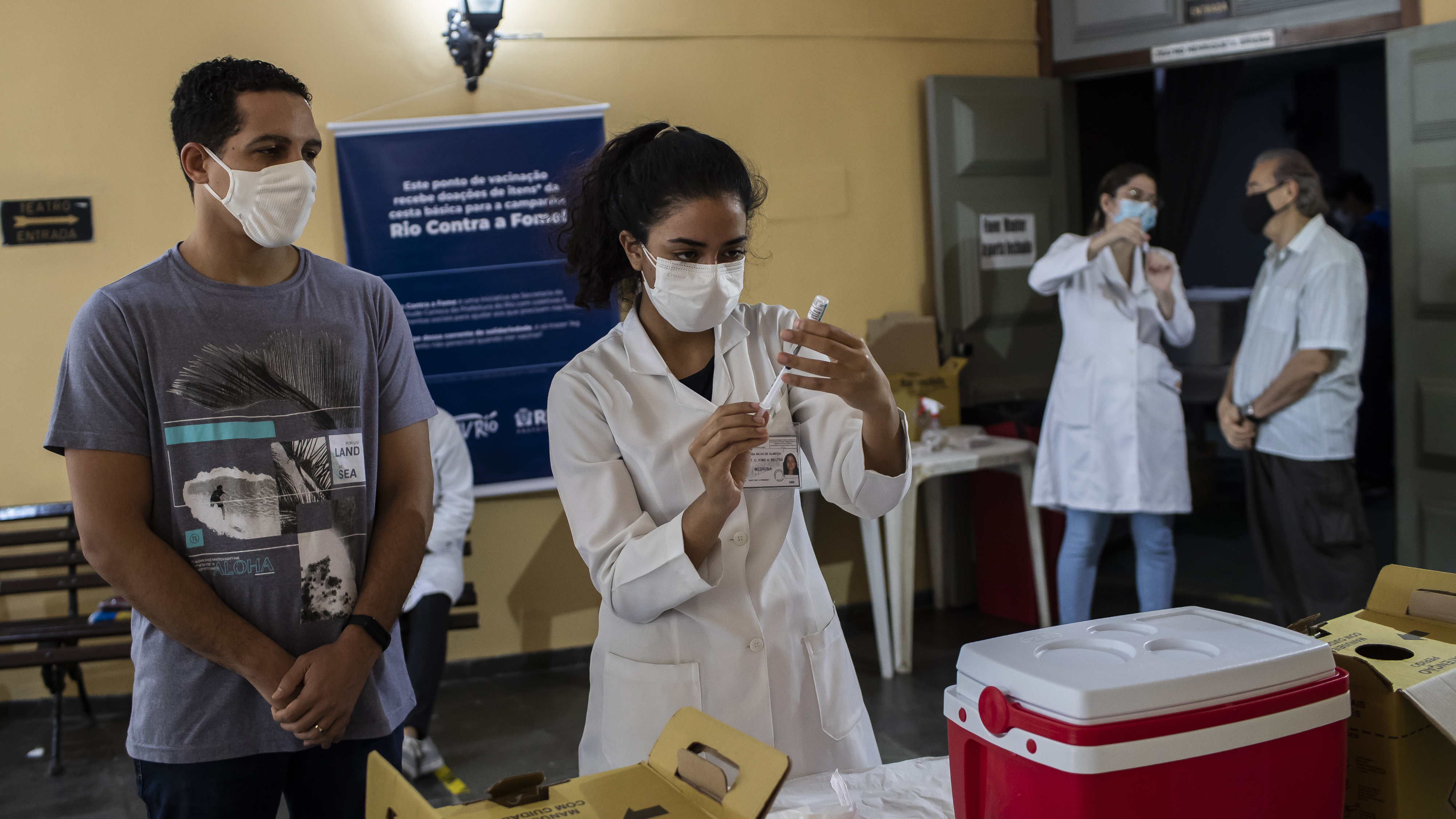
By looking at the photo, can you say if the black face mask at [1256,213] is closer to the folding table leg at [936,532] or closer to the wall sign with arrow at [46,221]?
the folding table leg at [936,532]

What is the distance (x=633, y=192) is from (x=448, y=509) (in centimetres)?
237

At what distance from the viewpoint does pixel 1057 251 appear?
3846 mm

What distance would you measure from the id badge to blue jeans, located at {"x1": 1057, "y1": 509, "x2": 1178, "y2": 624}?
8.39 feet

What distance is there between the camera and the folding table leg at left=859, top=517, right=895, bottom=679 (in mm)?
3900

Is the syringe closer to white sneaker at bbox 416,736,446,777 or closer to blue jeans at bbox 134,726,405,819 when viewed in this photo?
blue jeans at bbox 134,726,405,819

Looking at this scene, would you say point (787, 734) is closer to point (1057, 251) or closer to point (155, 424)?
point (155, 424)

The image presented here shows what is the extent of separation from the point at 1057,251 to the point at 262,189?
10.0 feet

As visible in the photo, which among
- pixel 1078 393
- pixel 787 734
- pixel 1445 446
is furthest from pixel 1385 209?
pixel 787 734

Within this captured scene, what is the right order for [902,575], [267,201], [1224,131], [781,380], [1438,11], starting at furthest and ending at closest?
[1224,131]
[902,575]
[1438,11]
[267,201]
[781,380]

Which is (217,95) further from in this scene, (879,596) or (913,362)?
(913,362)

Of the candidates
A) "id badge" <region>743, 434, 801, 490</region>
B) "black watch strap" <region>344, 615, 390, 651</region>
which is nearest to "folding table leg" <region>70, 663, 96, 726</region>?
"black watch strap" <region>344, 615, 390, 651</region>

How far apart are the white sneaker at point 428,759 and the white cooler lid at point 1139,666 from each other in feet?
8.39

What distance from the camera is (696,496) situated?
4.84 feet

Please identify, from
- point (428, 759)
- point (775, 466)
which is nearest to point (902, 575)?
point (428, 759)
